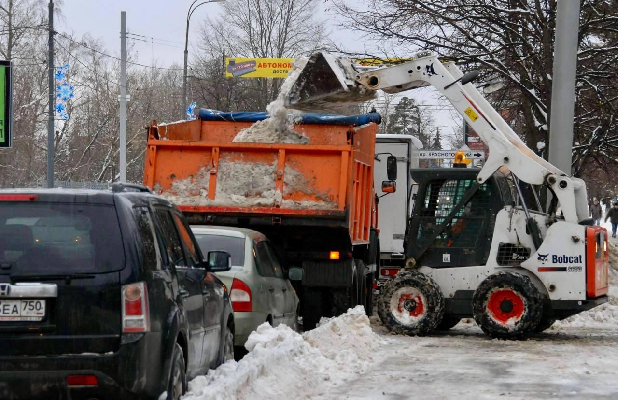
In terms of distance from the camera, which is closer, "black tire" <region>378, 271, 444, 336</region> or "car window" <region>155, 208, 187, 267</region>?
"car window" <region>155, 208, 187, 267</region>

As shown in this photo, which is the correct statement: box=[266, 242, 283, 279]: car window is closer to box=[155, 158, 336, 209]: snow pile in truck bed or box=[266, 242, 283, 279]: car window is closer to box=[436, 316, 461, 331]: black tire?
box=[155, 158, 336, 209]: snow pile in truck bed

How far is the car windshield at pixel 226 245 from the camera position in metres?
11.0

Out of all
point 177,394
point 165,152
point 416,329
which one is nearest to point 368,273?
point 416,329

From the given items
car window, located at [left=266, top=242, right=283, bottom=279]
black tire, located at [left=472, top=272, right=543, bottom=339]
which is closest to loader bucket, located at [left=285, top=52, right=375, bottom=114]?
car window, located at [left=266, top=242, right=283, bottom=279]

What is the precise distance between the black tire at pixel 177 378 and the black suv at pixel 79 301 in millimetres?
38

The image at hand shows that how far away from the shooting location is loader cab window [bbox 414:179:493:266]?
14.8 metres

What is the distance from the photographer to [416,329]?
568 inches

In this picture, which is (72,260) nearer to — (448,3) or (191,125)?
(191,125)

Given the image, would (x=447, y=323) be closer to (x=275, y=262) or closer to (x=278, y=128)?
(x=278, y=128)

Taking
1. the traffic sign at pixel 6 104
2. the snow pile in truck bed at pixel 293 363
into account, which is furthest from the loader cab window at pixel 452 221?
the traffic sign at pixel 6 104

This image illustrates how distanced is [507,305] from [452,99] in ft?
10.7

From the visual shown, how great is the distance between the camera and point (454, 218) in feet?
49.6

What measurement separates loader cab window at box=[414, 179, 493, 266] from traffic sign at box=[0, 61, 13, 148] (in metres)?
10.2

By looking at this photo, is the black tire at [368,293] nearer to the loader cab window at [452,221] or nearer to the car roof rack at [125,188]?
the loader cab window at [452,221]
